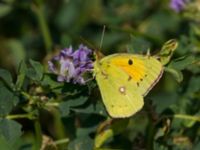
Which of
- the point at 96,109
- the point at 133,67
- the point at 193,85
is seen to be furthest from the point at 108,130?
the point at 193,85

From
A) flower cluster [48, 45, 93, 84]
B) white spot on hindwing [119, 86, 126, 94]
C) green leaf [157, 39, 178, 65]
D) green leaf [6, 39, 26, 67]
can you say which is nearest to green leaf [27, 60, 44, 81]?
flower cluster [48, 45, 93, 84]

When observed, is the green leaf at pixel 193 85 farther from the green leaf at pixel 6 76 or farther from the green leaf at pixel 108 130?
the green leaf at pixel 6 76

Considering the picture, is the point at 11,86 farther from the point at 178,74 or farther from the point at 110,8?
the point at 110,8

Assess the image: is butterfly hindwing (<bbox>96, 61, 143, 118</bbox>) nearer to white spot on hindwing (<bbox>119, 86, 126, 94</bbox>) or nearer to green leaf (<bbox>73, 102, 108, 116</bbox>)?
white spot on hindwing (<bbox>119, 86, 126, 94</bbox>)

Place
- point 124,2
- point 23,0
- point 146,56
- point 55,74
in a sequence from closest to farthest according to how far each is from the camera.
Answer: point 146,56
point 55,74
point 124,2
point 23,0

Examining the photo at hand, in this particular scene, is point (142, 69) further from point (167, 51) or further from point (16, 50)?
point (16, 50)

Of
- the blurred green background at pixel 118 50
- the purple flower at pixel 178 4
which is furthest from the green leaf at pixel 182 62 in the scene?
the purple flower at pixel 178 4

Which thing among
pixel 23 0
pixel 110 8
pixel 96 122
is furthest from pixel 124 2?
pixel 96 122

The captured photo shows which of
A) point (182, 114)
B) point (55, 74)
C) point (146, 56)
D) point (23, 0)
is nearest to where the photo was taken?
point (146, 56)
